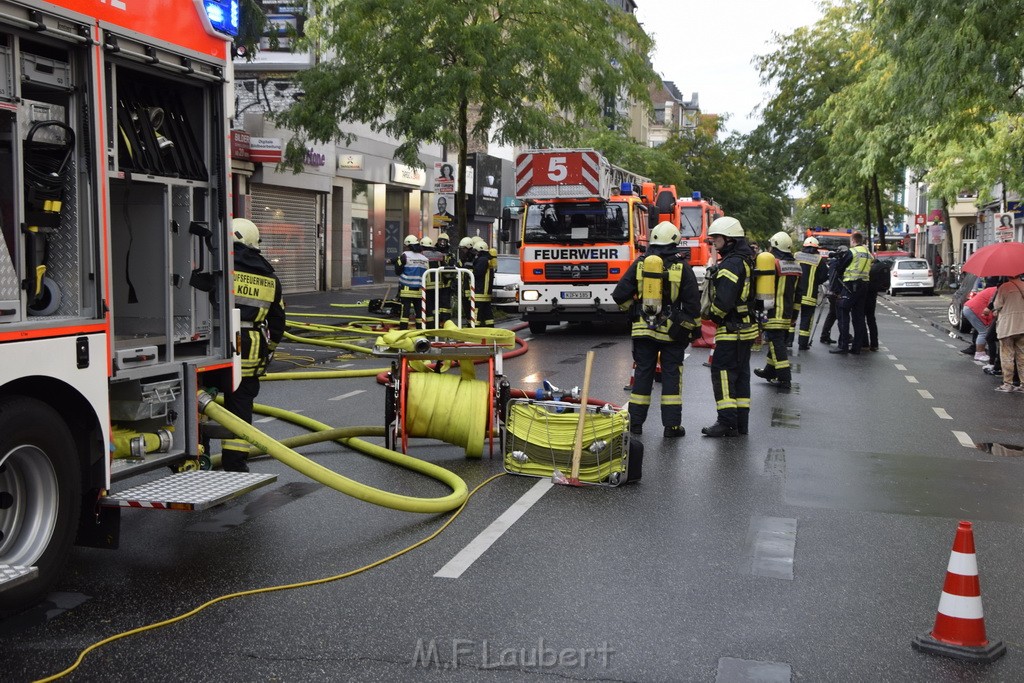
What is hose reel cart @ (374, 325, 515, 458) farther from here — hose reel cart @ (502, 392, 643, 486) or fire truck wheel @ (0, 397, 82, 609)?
fire truck wheel @ (0, 397, 82, 609)

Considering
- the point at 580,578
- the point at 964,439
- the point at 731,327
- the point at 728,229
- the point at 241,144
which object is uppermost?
the point at 241,144

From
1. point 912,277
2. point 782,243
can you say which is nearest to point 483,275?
point 782,243

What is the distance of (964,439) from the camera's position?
10.3 meters

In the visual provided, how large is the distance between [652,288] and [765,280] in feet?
7.72

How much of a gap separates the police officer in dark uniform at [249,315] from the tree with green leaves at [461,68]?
14.4 m

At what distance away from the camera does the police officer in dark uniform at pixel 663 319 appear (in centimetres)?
959

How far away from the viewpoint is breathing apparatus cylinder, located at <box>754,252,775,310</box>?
36.7 feet

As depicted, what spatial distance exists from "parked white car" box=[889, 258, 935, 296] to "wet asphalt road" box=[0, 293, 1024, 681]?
39.5 meters

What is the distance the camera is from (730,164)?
195ft

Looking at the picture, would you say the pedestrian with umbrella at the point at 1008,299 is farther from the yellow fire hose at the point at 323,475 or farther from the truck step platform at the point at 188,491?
the truck step platform at the point at 188,491

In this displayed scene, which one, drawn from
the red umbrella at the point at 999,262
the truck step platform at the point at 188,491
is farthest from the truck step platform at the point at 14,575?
the red umbrella at the point at 999,262

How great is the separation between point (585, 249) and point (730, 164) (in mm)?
41278

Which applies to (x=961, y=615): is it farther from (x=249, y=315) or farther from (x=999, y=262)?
(x=999, y=262)

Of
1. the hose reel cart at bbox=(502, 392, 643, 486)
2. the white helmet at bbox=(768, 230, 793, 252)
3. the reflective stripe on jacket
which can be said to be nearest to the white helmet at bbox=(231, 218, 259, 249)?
the hose reel cart at bbox=(502, 392, 643, 486)
